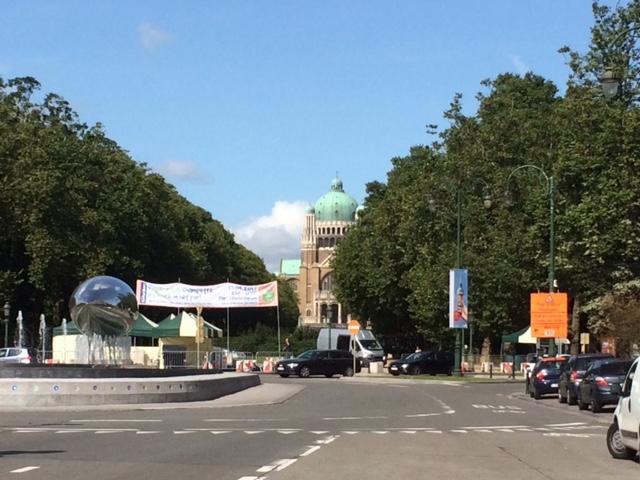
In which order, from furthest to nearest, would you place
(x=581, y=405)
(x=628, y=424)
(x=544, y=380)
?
(x=544, y=380) < (x=581, y=405) < (x=628, y=424)

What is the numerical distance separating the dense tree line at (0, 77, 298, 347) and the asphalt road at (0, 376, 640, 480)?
3647 cm

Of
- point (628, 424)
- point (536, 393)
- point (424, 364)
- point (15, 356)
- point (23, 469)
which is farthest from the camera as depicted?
point (424, 364)

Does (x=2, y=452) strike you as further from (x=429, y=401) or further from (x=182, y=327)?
(x=182, y=327)

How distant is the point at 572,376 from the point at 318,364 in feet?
83.5

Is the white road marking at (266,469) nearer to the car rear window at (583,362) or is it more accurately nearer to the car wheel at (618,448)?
the car wheel at (618,448)

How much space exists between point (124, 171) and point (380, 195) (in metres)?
29.5

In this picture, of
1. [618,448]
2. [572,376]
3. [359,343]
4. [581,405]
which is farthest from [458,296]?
[618,448]

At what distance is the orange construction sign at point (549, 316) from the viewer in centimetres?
4662

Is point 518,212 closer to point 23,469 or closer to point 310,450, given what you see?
point 310,450

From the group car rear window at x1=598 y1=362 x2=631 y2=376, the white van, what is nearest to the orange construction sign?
car rear window at x1=598 y1=362 x2=631 y2=376

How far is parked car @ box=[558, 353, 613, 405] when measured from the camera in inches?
1287

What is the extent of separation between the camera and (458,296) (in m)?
54.6

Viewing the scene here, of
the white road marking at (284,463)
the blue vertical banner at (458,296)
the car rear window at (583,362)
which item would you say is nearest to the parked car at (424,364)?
the blue vertical banner at (458,296)

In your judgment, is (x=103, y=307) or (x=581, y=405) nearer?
(x=581, y=405)
